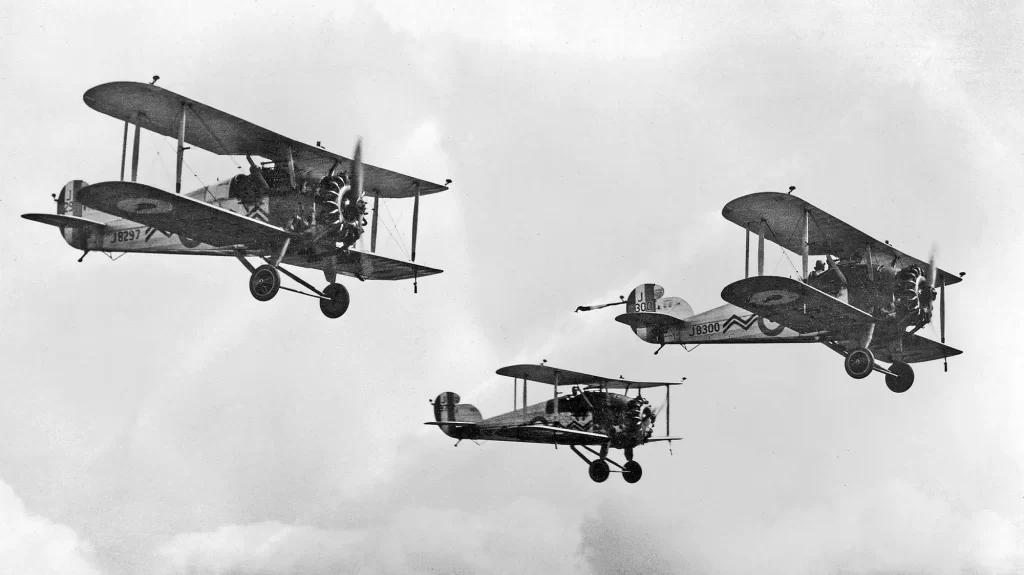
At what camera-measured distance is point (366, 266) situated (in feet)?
80.4

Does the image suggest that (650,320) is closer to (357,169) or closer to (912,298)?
(912,298)

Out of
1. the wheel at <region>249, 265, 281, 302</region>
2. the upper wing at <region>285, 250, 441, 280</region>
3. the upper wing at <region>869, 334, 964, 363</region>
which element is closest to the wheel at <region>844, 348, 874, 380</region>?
the upper wing at <region>869, 334, 964, 363</region>

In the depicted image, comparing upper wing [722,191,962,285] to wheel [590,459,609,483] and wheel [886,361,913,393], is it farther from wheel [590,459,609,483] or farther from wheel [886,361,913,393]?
wheel [590,459,609,483]

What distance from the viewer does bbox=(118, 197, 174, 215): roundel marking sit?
2081 cm

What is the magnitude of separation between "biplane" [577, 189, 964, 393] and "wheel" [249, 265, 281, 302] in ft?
26.5

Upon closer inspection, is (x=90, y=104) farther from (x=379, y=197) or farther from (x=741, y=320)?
(x=741, y=320)

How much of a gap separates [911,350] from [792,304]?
164 inches

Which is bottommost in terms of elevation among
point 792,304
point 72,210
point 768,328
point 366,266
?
point 768,328

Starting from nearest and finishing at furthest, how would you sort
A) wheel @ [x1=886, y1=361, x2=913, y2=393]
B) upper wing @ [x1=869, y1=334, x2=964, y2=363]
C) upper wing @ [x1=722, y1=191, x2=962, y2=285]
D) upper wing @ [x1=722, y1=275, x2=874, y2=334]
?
upper wing @ [x1=722, y1=275, x2=874, y2=334] < upper wing @ [x1=722, y1=191, x2=962, y2=285] < upper wing @ [x1=869, y1=334, x2=964, y2=363] < wheel @ [x1=886, y1=361, x2=913, y2=393]

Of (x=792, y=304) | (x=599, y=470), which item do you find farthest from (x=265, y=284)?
(x=599, y=470)

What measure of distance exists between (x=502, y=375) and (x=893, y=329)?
8497mm

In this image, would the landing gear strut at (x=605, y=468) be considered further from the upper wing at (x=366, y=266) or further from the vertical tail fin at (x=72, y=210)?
the vertical tail fin at (x=72, y=210)

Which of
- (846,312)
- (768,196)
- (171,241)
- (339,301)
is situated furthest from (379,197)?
(846,312)

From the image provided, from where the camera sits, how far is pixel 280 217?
22.7 metres
